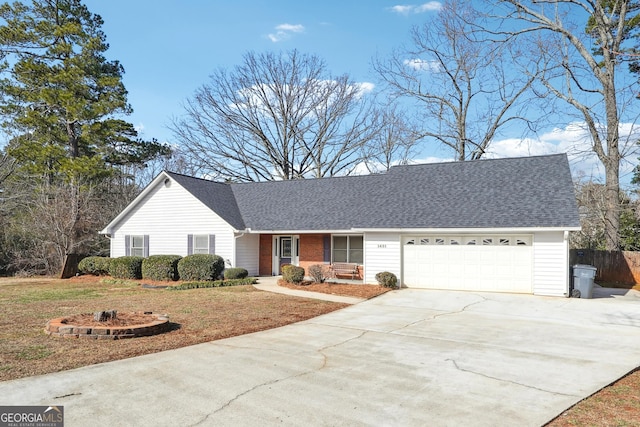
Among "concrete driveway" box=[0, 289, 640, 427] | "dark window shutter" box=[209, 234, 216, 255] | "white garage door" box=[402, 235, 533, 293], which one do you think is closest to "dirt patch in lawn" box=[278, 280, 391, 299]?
"white garage door" box=[402, 235, 533, 293]

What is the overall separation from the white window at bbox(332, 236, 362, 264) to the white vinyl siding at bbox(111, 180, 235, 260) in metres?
5.05

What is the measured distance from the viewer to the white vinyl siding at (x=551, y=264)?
15078mm

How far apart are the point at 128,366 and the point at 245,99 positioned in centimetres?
3054

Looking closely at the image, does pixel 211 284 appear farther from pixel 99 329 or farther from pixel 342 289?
pixel 99 329

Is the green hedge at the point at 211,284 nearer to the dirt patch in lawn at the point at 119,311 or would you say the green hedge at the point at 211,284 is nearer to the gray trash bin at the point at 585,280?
the dirt patch in lawn at the point at 119,311

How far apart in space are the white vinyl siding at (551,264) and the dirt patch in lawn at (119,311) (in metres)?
7.47

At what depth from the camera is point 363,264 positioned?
18.8 m

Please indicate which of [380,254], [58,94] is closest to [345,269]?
[380,254]

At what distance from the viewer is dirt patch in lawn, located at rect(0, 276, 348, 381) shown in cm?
723

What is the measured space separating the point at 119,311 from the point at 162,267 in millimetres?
9366

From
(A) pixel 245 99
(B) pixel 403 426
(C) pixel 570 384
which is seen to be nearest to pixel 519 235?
(C) pixel 570 384

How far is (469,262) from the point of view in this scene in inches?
655

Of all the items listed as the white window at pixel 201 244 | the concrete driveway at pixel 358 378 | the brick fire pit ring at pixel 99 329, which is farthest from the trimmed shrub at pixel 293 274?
the brick fire pit ring at pixel 99 329

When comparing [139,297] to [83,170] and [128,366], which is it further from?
[83,170]
